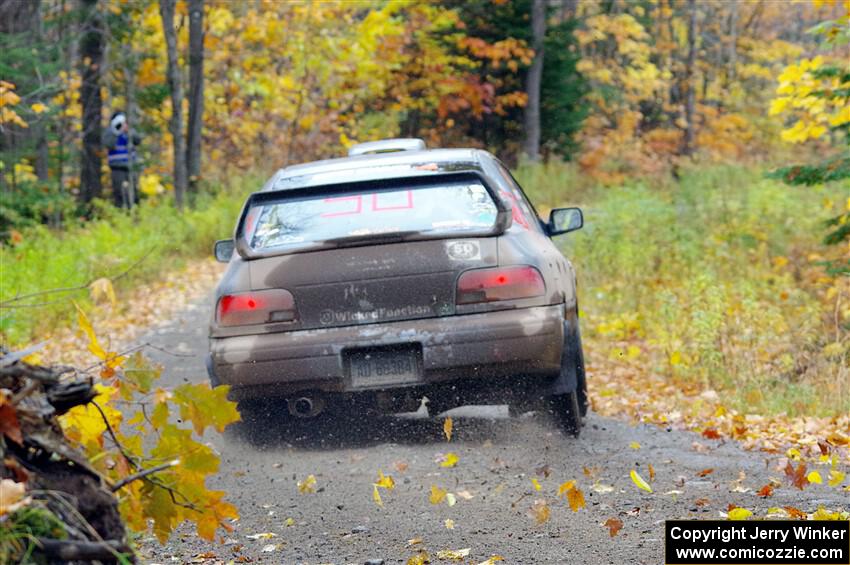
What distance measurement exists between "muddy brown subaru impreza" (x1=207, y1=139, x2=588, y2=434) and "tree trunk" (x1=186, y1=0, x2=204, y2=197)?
735 inches

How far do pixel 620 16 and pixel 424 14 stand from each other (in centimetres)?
728

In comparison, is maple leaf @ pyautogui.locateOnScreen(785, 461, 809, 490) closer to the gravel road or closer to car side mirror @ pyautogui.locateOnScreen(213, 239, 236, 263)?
the gravel road

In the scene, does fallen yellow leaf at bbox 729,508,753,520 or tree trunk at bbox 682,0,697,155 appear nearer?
fallen yellow leaf at bbox 729,508,753,520

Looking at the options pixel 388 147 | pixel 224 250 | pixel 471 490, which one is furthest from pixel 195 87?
pixel 471 490

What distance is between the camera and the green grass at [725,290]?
9516 millimetres

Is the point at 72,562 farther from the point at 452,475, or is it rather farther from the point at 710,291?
the point at 710,291

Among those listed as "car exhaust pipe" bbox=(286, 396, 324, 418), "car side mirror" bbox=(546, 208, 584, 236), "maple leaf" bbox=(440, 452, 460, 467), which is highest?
"car side mirror" bbox=(546, 208, 584, 236)

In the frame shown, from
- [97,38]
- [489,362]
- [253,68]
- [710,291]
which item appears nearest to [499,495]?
[489,362]

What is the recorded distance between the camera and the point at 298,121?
113 ft

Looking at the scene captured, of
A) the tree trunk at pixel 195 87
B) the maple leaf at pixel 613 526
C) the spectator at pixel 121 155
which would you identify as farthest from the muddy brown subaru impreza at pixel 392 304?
the tree trunk at pixel 195 87

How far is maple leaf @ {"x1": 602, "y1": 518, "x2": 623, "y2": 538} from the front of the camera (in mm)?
A: 5016

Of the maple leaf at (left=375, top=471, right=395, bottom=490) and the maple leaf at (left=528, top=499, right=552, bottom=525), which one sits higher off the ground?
the maple leaf at (left=528, top=499, right=552, bottom=525)

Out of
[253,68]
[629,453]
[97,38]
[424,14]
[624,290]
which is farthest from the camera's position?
[253,68]

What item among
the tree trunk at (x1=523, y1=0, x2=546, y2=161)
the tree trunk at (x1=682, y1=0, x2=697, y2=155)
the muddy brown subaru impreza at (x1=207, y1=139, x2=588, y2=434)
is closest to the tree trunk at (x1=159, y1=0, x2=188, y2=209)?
the tree trunk at (x1=523, y1=0, x2=546, y2=161)
